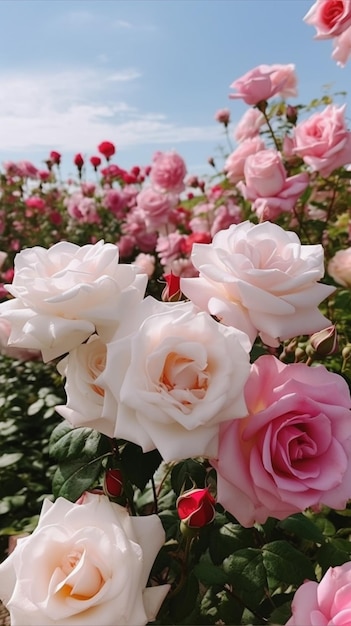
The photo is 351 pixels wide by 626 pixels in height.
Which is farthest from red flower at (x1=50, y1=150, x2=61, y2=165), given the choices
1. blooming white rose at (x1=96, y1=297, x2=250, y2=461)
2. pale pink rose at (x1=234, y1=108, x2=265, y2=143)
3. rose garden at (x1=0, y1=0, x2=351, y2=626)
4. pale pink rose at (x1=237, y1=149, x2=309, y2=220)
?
blooming white rose at (x1=96, y1=297, x2=250, y2=461)

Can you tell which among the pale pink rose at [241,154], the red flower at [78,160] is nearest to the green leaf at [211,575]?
the pale pink rose at [241,154]

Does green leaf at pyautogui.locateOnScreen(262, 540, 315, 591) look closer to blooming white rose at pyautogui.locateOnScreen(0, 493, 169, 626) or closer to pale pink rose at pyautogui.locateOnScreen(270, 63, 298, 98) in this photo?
blooming white rose at pyautogui.locateOnScreen(0, 493, 169, 626)

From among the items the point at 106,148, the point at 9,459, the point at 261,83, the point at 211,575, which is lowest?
the point at 9,459

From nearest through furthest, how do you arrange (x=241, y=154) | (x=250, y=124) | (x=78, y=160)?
1. (x=241, y=154)
2. (x=250, y=124)
3. (x=78, y=160)

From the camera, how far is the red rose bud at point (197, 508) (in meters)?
0.77

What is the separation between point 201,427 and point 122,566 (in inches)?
6.5

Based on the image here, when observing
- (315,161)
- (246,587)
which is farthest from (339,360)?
(246,587)

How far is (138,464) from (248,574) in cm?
21

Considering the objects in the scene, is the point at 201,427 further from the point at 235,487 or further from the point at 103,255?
the point at 103,255

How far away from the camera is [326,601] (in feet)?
2.35

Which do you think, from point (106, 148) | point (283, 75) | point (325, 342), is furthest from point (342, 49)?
point (106, 148)

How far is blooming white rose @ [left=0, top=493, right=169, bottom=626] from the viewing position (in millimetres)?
700

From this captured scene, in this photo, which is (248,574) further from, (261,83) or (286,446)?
(261,83)

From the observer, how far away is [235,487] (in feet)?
2.53
